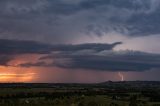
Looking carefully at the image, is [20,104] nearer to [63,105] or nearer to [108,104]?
[63,105]

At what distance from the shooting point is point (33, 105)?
142 metres

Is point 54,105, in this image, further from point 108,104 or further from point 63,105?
point 108,104

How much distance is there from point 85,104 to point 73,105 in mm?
5194

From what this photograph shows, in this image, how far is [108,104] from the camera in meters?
146

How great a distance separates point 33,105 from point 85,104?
23044mm

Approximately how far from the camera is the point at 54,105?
138125mm

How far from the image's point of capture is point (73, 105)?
454ft

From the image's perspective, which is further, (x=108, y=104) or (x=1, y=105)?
(x=108, y=104)

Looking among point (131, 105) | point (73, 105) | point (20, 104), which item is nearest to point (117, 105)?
point (131, 105)

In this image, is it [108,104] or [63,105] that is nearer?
[63,105]

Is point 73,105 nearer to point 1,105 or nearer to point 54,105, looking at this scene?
point 54,105

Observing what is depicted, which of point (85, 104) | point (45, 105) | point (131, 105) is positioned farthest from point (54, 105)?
point (131, 105)

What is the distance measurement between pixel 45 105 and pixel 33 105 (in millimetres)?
5833


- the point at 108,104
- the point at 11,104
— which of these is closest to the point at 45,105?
the point at 11,104
